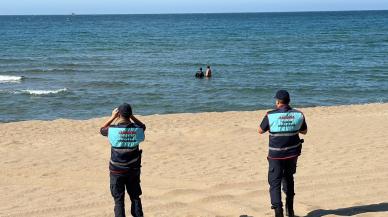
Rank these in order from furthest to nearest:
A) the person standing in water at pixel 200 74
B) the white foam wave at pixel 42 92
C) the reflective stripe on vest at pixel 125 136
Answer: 1. the person standing in water at pixel 200 74
2. the white foam wave at pixel 42 92
3. the reflective stripe on vest at pixel 125 136

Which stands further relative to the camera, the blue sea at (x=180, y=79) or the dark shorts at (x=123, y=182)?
the blue sea at (x=180, y=79)

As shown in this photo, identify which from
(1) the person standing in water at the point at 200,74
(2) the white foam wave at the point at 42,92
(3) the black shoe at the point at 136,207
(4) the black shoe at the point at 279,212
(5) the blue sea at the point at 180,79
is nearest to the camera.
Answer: (3) the black shoe at the point at 136,207

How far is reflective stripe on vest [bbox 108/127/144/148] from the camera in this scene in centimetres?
633

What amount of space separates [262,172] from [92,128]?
7.13m

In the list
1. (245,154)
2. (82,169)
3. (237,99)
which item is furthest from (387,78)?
(82,169)

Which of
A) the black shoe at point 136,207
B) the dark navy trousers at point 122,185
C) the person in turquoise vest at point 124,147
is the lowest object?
the black shoe at point 136,207

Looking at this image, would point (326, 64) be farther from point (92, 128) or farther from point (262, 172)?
point (262, 172)

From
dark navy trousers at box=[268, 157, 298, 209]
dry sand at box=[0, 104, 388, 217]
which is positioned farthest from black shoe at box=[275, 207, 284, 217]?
dry sand at box=[0, 104, 388, 217]

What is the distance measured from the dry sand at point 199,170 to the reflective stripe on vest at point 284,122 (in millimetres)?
1304

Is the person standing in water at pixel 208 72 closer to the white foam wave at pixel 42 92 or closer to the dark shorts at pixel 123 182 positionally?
the white foam wave at pixel 42 92

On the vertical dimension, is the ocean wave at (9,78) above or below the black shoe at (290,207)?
below

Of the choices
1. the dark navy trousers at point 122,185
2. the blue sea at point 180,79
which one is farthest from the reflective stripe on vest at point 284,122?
the blue sea at point 180,79

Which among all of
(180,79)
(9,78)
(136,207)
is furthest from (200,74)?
(136,207)

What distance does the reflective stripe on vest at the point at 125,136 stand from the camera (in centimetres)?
633
